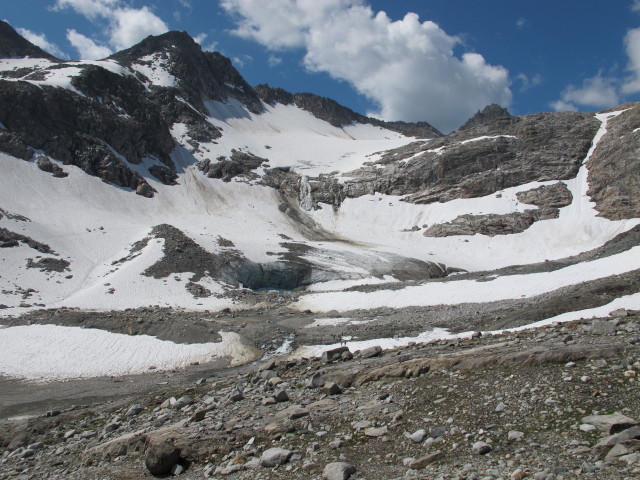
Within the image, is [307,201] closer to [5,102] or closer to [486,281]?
[5,102]

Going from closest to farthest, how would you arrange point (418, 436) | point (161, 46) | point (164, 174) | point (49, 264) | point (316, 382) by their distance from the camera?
point (418, 436)
point (316, 382)
point (49, 264)
point (164, 174)
point (161, 46)

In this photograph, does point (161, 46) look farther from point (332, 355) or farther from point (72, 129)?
point (332, 355)

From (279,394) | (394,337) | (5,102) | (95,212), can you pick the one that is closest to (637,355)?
(279,394)

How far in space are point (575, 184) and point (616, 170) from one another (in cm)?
703

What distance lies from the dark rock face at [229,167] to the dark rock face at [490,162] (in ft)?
80.2

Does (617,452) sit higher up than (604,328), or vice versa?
(604,328)

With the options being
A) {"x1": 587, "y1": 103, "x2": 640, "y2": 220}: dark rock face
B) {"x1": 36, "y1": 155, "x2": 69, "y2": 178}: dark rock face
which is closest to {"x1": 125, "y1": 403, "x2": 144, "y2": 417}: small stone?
{"x1": 36, "y1": 155, "x2": 69, "y2": 178}: dark rock face

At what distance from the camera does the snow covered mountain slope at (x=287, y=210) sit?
135ft

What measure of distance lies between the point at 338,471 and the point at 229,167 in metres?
101

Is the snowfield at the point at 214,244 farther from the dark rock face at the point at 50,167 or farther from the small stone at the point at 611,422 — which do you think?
the small stone at the point at 611,422

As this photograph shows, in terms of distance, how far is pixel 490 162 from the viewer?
3625 inches

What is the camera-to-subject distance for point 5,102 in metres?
78.9

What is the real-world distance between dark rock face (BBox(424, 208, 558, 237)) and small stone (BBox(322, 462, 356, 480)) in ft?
248

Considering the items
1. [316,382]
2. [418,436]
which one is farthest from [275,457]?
[316,382]
